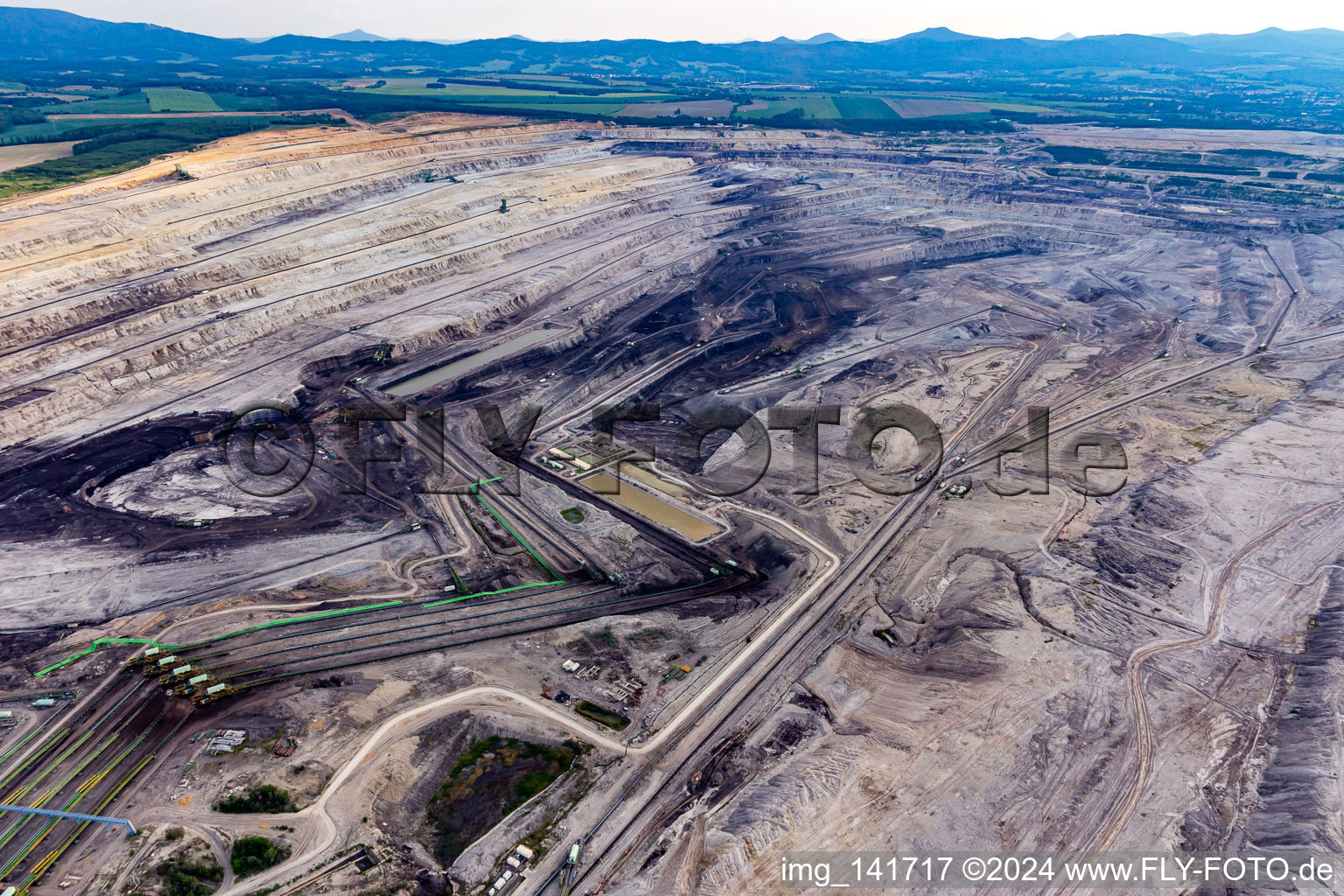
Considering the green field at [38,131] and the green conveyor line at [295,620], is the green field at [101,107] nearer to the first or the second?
the green field at [38,131]

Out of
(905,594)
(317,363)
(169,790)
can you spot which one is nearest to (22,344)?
(317,363)

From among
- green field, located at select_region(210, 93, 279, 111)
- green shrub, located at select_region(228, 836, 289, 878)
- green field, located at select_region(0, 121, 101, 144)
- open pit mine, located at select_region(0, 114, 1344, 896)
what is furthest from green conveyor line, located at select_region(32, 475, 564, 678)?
green field, located at select_region(210, 93, 279, 111)

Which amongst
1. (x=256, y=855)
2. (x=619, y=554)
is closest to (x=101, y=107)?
(x=619, y=554)

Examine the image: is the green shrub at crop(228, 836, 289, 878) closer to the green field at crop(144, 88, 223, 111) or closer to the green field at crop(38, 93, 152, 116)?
the green field at crop(38, 93, 152, 116)

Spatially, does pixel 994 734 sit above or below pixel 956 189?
below

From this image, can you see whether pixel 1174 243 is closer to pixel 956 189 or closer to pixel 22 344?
pixel 956 189

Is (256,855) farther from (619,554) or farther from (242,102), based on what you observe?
(242,102)

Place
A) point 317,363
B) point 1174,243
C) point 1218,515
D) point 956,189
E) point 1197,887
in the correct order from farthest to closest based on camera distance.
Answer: point 956,189, point 1174,243, point 317,363, point 1218,515, point 1197,887
